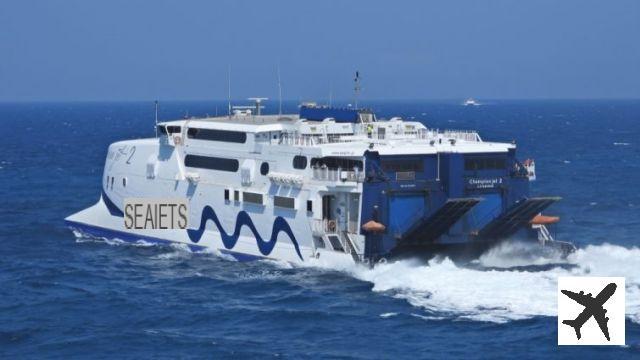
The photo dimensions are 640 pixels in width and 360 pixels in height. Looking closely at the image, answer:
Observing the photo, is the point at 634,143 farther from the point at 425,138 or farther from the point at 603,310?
the point at 603,310

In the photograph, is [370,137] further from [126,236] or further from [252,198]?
[126,236]

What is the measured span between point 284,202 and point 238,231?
2.75m

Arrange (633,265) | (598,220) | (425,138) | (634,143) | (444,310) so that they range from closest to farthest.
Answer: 1. (444,310)
2. (633,265)
3. (425,138)
4. (598,220)
5. (634,143)

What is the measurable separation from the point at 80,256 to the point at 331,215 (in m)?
10.6

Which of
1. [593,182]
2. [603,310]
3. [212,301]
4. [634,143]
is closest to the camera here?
[603,310]

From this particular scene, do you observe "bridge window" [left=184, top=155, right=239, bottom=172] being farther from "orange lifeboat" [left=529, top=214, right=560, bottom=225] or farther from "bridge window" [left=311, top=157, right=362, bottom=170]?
"orange lifeboat" [left=529, top=214, right=560, bottom=225]

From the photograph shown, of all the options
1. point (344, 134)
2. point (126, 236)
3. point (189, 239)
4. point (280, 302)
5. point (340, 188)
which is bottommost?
point (280, 302)

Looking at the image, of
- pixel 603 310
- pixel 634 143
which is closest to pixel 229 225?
pixel 603 310

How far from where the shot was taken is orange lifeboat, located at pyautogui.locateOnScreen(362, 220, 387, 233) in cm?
3869

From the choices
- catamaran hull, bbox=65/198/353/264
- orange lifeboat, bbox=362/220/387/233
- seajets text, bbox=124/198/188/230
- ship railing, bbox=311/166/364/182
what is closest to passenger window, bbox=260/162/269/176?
catamaran hull, bbox=65/198/353/264

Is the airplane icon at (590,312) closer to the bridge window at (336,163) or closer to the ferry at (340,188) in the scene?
the ferry at (340,188)

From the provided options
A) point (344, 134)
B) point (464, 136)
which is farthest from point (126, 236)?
point (464, 136)

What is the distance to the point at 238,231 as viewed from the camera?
143 ft

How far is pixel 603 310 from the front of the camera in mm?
30297
